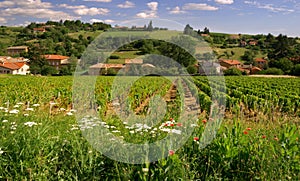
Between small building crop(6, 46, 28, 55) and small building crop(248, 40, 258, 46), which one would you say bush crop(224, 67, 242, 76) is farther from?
small building crop(6, 46, 28, 55)

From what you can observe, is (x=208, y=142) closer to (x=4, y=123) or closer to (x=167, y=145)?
(x=167, y=145)

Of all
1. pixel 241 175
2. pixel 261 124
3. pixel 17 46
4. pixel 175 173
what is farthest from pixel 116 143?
pixel 17 46

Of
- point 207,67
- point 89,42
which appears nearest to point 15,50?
point 89,42

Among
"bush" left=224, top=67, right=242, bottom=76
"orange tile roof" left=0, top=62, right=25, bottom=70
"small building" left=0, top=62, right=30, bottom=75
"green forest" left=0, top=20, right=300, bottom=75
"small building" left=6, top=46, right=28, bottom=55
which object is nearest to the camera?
"bush" left=224, top=67, right=242, bottom=76

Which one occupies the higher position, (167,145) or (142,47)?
(142,47)

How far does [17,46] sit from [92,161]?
124m

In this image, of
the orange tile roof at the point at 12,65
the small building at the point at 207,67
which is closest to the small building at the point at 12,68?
the orange tile roof at the point at 12,65

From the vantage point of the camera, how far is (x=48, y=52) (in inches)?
3994

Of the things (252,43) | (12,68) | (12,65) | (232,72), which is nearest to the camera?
(232,72)

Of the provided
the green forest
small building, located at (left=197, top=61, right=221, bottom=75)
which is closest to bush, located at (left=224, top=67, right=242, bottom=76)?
the green forest

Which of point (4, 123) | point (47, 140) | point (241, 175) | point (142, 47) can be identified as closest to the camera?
point (241, 175)

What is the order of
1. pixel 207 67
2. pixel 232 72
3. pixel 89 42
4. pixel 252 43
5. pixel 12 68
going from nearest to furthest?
pixel 207 67, pixel 89 42, pixel 232 72, pixel 12 68, pixel 252 43

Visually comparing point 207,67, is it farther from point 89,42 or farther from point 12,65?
point 12,65

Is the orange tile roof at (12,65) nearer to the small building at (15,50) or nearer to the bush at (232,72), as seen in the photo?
the small building at (15,50)
